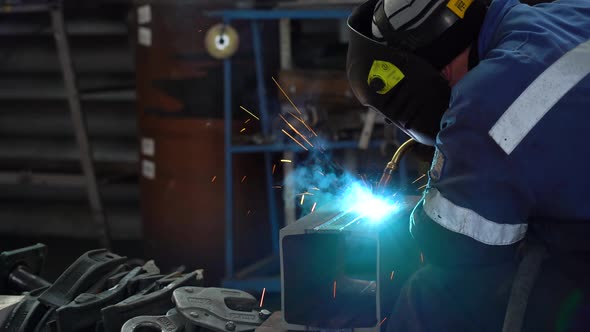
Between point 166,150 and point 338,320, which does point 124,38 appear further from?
point 338,320

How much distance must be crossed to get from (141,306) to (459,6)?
1.08 m

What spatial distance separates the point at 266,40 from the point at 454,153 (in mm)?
3388

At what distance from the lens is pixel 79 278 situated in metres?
2.16

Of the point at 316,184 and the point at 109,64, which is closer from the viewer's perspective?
the point at 316,184

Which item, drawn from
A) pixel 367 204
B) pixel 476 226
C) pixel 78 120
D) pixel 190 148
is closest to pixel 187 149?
pixel 190 148

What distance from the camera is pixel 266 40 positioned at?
4914mm

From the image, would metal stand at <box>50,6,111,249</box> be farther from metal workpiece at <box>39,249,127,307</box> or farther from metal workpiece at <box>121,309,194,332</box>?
metal workpiece at <box>121,309,194,332</box>

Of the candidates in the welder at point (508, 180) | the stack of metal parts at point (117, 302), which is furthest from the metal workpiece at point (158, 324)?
the welder at point (508, 180)

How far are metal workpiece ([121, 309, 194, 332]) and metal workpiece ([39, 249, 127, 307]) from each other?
341mm

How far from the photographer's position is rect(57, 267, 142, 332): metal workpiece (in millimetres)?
1927

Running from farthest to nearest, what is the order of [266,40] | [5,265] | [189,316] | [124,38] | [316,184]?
[124,38], [266,40], [316,184], [5,265], [189,316]

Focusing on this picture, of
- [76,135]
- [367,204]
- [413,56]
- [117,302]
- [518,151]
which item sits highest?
[413,56]

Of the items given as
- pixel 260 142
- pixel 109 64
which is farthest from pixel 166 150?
pixel 109 64

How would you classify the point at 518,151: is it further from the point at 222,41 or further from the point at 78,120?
the point at 78,120
